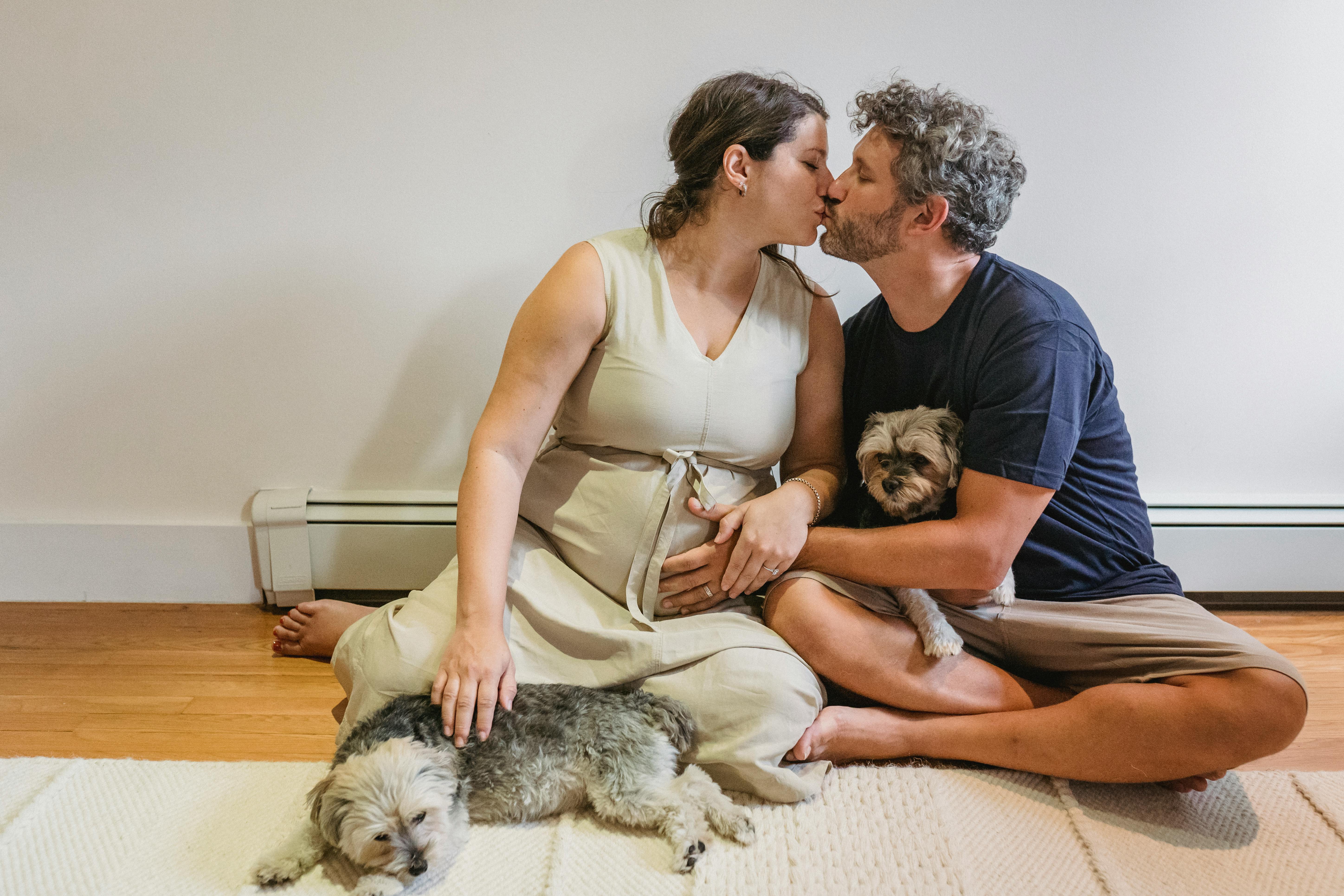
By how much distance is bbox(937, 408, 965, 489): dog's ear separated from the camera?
1480 millimetres

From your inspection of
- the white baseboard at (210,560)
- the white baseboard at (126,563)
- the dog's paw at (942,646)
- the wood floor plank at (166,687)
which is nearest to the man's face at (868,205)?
the dog's paw at (942,646)

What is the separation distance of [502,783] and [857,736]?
637mm

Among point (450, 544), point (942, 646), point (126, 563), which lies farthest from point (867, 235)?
point (126, 563)

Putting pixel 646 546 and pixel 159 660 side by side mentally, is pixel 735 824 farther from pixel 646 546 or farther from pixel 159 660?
pixel 159 660

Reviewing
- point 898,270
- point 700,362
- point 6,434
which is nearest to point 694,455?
point 700,362

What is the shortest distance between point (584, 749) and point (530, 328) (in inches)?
28.3

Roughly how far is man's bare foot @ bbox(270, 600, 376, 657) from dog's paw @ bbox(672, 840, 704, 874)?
36.4 inches

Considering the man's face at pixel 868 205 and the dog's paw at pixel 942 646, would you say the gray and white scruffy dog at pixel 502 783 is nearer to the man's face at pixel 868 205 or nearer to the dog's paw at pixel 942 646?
the dog's paw at pixel 942 646

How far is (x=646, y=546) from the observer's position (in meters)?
1.51

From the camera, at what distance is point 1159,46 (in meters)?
1.85

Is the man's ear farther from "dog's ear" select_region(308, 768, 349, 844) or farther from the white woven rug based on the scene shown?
"dog's ear" select_region(308, 768, 349, 844)

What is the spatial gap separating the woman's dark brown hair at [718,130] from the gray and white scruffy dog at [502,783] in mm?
892

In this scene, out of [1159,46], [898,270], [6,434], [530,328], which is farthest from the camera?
[6,434]

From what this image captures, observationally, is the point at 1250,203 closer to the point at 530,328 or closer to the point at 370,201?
the point at 530,328
